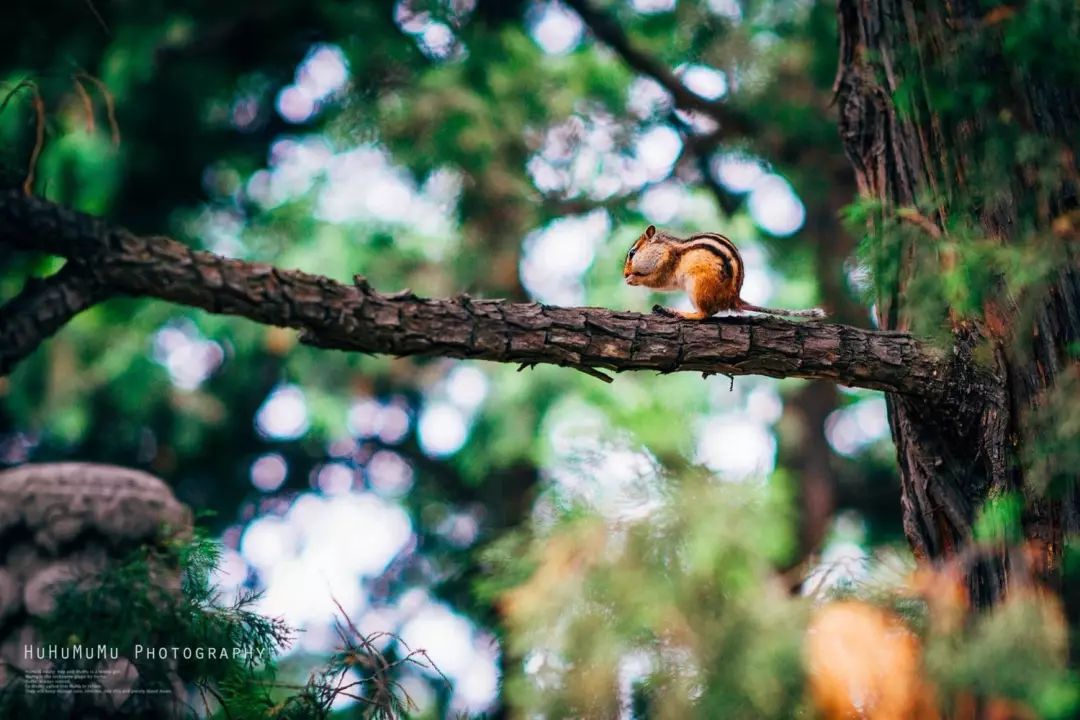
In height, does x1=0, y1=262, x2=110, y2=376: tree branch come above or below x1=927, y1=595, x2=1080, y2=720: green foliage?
above

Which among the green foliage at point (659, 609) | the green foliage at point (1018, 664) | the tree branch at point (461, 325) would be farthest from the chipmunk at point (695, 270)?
the green foliage at point (659, 609)

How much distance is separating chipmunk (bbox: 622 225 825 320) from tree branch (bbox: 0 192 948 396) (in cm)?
22

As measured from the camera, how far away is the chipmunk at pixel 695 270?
9.11 ft

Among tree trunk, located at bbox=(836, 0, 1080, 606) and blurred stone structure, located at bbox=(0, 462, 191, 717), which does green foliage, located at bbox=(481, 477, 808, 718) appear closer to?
tree trunk, located at bbox=(836, 0, 1080, 606)

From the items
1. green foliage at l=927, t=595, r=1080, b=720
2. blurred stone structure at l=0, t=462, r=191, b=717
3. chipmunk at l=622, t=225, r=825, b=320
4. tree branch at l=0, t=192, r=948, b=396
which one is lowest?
green foliage at l=927, t=595, r=1080, b=720

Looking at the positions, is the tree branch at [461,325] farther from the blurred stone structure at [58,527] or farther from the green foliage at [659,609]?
the green foliage at [659,609]

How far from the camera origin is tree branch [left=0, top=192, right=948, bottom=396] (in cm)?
196

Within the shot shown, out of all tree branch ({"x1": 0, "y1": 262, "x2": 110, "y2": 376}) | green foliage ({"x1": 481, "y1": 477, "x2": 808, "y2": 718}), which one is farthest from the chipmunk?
green foliage ({"x1": 481, "y1": 477, "x2": 808, "y2": 718})

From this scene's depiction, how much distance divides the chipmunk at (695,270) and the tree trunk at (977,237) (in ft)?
1.10

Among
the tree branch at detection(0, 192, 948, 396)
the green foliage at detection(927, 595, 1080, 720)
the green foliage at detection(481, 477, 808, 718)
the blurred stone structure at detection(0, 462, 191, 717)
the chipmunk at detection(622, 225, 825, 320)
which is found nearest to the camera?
the green foliage at detection(927, 595, 1080, 720)

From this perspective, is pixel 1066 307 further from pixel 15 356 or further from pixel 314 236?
pixel 314 236

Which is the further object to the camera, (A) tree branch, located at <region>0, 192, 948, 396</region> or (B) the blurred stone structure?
(B) the blurred stone structure

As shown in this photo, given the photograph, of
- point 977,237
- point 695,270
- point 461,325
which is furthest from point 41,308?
point 977,237

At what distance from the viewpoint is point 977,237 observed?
99.3 inches
